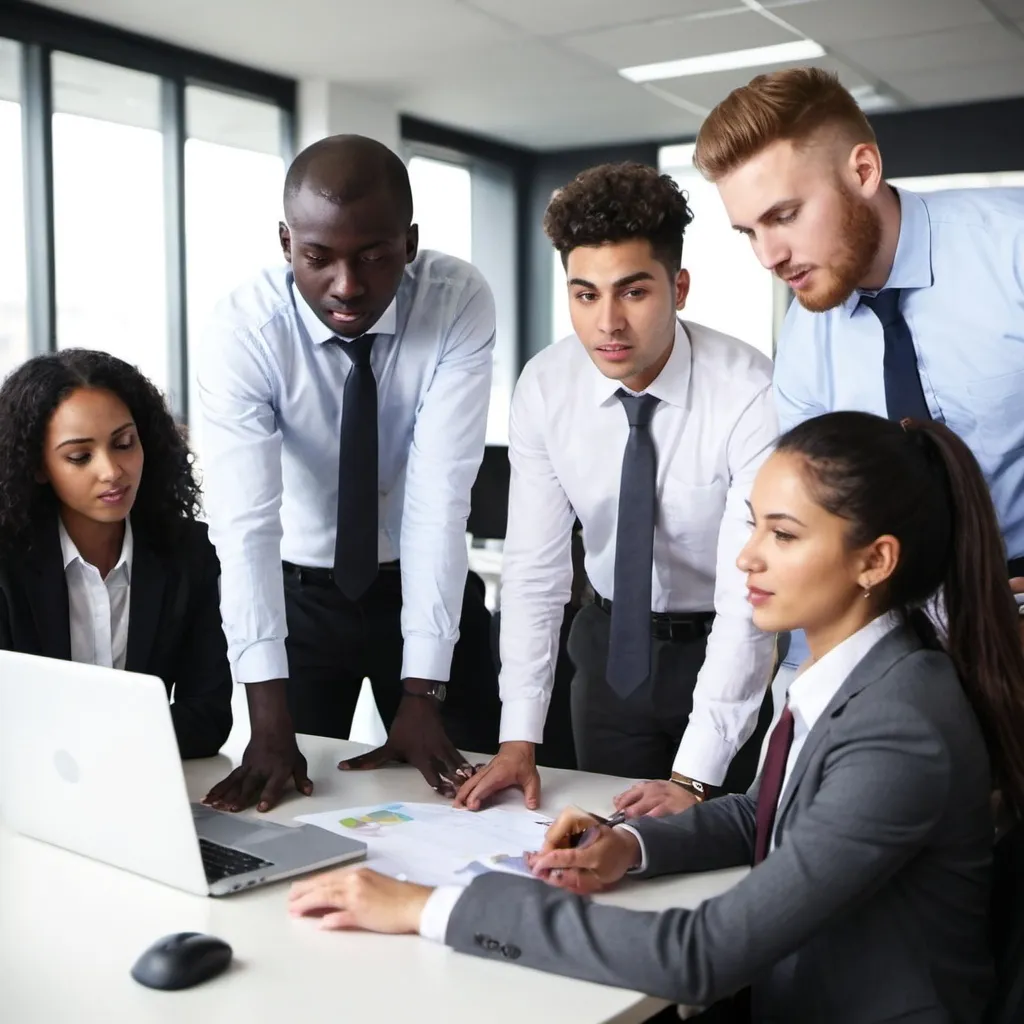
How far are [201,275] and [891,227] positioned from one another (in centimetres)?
425

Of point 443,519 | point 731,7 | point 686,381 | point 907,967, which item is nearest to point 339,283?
point 443,519

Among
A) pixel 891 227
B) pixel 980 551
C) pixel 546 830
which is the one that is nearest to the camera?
pixel 980 551

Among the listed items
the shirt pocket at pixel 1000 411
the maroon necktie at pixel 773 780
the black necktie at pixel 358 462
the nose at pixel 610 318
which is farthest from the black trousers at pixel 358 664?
the shirt pocket at pixel 1000 411

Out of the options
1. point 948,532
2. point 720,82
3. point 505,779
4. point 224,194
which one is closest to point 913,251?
point 948,532

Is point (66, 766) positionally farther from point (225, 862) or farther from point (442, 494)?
point (442, 494)

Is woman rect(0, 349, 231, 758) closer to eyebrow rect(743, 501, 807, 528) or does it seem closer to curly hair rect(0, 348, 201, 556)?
curly hair rect(0, 348, 201, 556)

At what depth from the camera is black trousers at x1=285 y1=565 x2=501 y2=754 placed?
221 cm

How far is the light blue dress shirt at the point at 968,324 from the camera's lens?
178 cm

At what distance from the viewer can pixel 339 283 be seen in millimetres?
1870

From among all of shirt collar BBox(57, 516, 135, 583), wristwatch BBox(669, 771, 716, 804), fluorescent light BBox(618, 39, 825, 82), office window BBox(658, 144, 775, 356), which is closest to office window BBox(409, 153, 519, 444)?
office window BBox(658, 144, 775, 356)

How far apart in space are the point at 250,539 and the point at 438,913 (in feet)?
2.82

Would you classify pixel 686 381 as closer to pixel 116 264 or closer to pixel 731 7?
pixel 731 7

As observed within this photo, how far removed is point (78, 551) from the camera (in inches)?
80.7

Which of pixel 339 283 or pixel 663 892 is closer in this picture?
pixel 663 892
